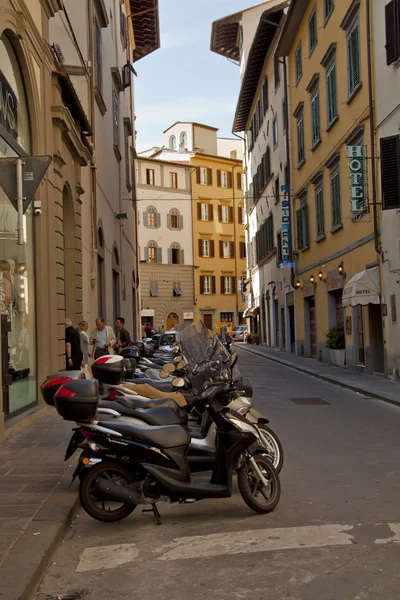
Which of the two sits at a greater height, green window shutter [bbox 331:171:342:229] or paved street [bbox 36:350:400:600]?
green window shutter [bbox 331:171:342:229]

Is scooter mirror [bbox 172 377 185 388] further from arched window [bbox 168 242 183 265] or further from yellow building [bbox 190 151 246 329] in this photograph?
yellow building [bbox 190 151 246 329]

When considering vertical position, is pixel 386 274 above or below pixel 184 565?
above

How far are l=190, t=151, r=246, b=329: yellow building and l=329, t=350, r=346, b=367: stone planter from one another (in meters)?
39.1

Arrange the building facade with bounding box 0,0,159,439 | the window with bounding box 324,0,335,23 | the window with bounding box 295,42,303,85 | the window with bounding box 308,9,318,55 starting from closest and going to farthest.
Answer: the building facade with bounding box 0,0,159,439
the window with bounding box 324,0,335,23
the window with bounding box 308,9,318,55
the window with bounding box 295,42,303,85

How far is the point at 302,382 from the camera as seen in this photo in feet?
59.0

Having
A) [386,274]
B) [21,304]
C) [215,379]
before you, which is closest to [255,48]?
[386,274]

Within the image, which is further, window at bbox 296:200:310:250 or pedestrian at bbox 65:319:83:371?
window at bbox 296:200:310:250

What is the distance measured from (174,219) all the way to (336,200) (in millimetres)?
39713

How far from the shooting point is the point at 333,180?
22.2 m

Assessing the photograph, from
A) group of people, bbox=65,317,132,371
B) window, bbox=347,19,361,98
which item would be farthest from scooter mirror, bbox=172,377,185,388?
window, bbox=347,19,361,98

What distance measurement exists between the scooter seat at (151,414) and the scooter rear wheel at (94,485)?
61 cm

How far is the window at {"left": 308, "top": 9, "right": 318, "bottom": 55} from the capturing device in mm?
24578

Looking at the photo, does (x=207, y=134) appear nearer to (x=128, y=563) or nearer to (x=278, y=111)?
(x=278, y=111)

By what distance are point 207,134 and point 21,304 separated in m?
59.8
